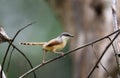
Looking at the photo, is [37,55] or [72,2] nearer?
[72,2]

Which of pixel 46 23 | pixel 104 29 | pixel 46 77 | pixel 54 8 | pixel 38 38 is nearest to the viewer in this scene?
pixel 104 29

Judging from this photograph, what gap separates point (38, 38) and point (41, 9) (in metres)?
0.39

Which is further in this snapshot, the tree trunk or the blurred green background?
the blurred green background

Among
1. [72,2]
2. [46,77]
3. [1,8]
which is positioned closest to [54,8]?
[72,2]

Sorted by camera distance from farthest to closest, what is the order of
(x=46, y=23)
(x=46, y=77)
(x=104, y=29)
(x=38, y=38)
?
(x=46, y=23) → (x=38, y=38) → (x=46, y=77) → (x=104, y=29)

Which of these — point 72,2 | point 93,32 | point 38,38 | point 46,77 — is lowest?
point 46,77

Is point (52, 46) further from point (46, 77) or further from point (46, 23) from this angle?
point (46, 23)

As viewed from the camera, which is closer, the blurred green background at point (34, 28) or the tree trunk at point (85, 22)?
the tree trunk at point (85, 22)

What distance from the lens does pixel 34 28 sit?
14.8 ft

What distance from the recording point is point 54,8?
2.79m

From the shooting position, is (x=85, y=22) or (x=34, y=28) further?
(x=34, y=28)

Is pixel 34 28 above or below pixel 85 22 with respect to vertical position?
below

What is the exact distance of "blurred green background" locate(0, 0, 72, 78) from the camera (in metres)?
4.05

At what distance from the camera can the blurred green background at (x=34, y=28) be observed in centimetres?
405
